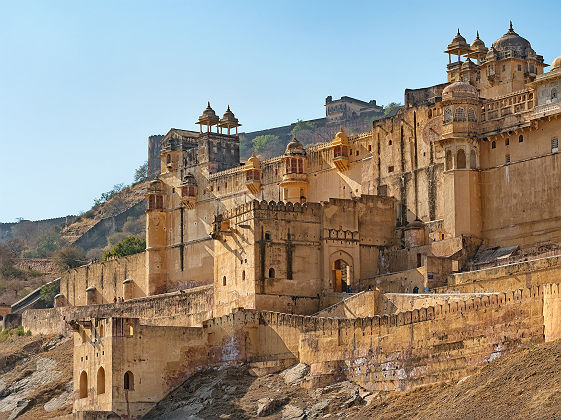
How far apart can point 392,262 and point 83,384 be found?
10672mm

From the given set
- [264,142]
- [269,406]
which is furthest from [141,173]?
[269,406]

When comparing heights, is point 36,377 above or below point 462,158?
below

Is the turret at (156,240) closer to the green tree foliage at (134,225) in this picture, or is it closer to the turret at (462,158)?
the turret at (462,158)

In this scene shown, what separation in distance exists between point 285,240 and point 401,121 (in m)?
7.02

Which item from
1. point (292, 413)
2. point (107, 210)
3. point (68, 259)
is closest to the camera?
point (292, 413)

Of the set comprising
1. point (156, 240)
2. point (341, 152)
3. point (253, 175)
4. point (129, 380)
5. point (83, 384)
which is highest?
point (341, 152)

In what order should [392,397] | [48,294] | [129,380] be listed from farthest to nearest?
[48,294] < [129,380] < [392,397]

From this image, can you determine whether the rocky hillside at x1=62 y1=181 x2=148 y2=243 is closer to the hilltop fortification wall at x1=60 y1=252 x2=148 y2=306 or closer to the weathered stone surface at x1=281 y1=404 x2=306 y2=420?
the hilltop fortification wall at x1=60 y1=252 x2=148 y2=306

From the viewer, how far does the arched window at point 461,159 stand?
4194cm

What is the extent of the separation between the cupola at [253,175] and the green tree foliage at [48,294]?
15600 millimetres

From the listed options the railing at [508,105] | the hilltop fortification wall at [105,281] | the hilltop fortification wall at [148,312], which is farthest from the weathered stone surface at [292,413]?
the hilltop fortification wall at [105,281]

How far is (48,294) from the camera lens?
64562mm

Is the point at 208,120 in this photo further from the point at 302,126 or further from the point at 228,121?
the point at 302,126

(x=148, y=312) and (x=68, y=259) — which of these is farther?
(x=68, y=259)
